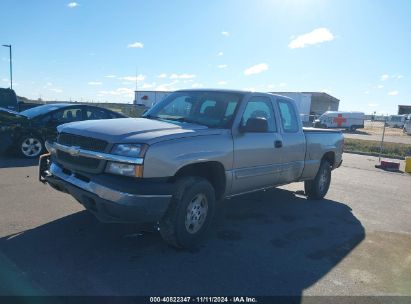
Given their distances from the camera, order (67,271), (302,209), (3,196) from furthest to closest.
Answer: (302,209)
(3,196)
(67,271)

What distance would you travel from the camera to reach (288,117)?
6520 mm

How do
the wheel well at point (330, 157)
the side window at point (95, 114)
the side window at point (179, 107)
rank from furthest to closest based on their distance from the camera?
1. the side window at point (95, 114)
2. the wheel well at point (330, 157)
3. the side window at point (179, 107)

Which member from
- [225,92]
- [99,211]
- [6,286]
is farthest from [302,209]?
[6,286]

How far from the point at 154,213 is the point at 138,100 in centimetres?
4061

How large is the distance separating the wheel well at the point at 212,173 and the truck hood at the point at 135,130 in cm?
41

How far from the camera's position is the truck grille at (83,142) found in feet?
14.0

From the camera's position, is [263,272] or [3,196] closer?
[263,272]

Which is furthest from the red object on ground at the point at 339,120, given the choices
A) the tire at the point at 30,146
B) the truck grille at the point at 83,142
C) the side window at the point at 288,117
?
the truck grille at the point at 83,142

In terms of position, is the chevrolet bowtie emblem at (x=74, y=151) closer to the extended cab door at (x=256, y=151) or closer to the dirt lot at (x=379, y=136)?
the extended cab door at (x=256, y=151)

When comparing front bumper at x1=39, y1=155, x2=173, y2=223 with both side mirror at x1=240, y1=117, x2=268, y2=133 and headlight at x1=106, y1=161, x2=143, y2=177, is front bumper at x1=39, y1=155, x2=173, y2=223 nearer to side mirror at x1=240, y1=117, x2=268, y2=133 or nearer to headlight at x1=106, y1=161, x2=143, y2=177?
headlight at x1=106, y1=161, x2=143, y2=177

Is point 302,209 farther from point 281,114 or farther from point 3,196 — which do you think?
point 3,196

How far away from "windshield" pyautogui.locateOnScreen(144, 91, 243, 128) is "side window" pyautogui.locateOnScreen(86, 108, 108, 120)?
5.46 meters

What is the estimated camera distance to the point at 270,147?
5.80 meters

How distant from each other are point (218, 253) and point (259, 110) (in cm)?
226
